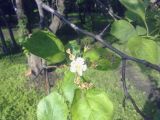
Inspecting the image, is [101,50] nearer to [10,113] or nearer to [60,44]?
[60,44]

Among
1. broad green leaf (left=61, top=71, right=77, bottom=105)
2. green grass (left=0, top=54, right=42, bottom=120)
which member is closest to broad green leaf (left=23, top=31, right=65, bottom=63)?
broad green leaf (left=61, top=71, right=77, bottom=105)

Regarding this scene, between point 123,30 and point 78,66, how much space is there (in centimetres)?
14

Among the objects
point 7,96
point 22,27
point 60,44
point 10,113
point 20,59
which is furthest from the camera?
point 20,59

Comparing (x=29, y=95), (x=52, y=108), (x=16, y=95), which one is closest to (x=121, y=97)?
(x=29, y=95)

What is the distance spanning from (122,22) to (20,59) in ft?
32.2

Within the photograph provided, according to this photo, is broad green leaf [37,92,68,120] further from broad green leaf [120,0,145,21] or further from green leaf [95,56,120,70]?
broad green leaf [120,0,145,21]

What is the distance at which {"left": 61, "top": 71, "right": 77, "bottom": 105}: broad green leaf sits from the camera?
1.49 feet

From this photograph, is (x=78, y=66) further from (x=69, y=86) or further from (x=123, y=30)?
(x=123, y=30)

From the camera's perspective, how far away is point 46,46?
0.48 metres

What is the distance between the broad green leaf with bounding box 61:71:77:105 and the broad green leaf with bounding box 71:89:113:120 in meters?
0.03

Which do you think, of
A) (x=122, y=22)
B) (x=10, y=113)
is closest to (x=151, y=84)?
(x=10, y=113)

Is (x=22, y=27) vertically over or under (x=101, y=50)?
under

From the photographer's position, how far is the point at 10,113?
6.40 m

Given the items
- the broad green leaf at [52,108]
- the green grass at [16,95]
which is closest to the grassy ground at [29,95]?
the green grass at [16,95]
